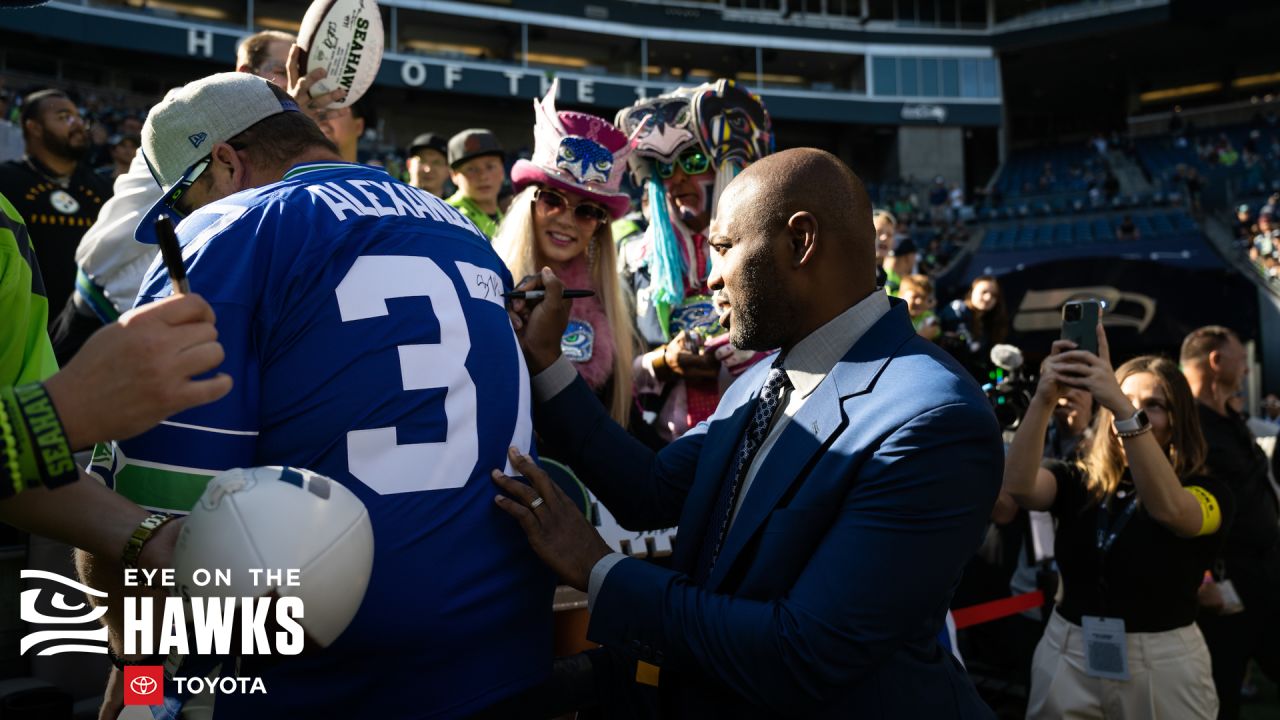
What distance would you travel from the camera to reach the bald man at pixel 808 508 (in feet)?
5.44

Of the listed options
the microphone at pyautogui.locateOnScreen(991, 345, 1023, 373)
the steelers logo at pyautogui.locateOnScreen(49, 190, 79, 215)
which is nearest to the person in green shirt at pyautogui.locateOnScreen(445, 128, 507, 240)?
the steelers logo at pyautogui.locateOnScreen(49, 190, 79, 215)

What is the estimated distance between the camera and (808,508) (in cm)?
175

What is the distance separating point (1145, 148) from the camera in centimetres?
3603

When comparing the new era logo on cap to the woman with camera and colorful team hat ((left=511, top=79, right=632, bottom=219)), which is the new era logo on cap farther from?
Result: the woman with camera

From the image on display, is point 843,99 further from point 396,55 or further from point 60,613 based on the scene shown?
point 60,613

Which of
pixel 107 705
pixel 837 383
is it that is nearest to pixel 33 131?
pixel 107 705

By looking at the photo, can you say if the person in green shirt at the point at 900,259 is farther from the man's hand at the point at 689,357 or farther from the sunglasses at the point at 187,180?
the sunglasses at the point at 187,180

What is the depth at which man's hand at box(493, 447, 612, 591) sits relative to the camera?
5.94 feet

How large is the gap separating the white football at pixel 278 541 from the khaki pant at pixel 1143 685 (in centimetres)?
291

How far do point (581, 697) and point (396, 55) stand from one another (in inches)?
1260

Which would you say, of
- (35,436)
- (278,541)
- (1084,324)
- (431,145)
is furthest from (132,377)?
A: (431,145)

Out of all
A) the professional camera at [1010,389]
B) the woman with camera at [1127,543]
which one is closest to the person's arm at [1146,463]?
the woman with camera at [1127,543]

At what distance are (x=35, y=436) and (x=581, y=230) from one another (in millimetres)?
2284

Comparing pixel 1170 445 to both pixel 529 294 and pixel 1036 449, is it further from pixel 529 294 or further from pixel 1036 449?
pixel 529 294
